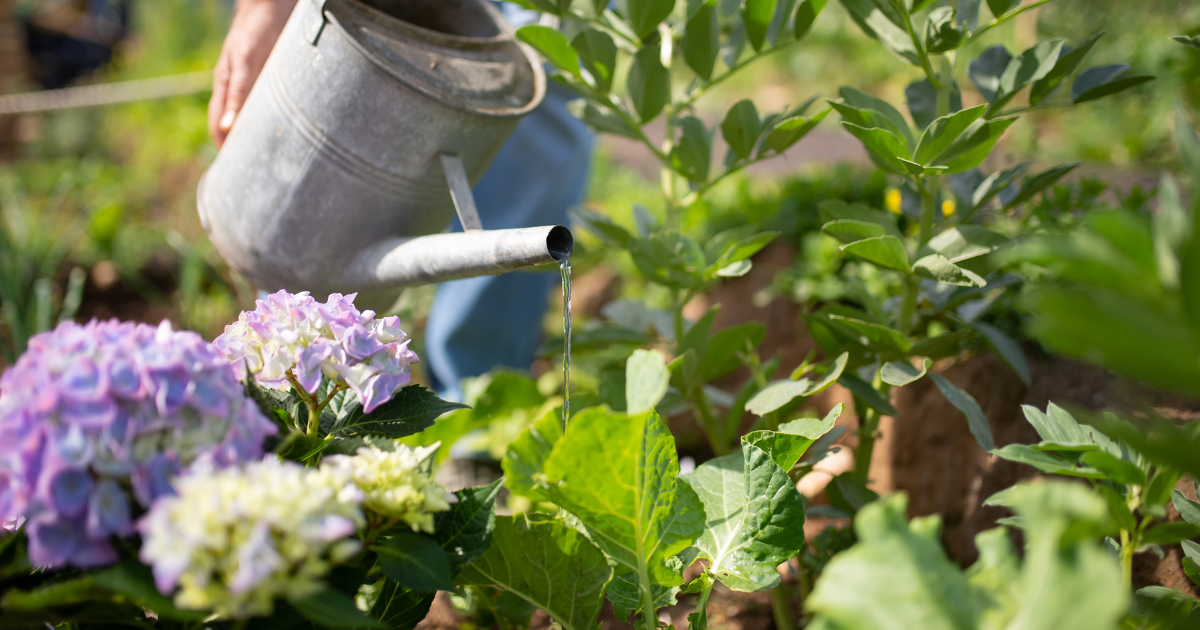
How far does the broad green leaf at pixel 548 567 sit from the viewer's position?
90cm

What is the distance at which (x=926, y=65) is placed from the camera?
1060 mm

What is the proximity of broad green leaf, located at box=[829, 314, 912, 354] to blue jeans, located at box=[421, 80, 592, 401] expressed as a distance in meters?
1.10

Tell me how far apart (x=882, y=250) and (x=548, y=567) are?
568 mm

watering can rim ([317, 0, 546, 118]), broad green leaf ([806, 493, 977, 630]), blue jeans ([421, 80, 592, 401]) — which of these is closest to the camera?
broad green leaf ([806, 493, 977, 630])

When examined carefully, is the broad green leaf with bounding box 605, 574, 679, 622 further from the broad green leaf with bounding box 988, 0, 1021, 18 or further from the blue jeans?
the blue jeans

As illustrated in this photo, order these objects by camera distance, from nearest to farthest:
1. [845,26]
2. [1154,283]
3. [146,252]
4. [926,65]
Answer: [1154,283], [926,65], [146,252], [845,26]

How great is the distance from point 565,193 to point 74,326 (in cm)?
163

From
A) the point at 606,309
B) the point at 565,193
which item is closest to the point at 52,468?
the point at 606,309

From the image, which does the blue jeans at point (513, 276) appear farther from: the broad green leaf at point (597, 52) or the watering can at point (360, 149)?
the broad green leaf at point (597, 52)

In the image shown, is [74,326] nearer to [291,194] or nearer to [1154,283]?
[291,194]

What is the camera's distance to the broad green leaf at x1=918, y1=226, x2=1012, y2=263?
1014mm

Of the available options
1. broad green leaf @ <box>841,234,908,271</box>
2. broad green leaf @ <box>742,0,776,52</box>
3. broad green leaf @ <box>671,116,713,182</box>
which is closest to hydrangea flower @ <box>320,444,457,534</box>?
broad green leaf @ <box>841,234,908,271</box>

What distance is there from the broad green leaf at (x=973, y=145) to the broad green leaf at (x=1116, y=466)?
402 millimetres

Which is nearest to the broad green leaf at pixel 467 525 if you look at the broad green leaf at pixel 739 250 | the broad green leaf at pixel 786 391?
the broad green leaf at pixel 786 391
